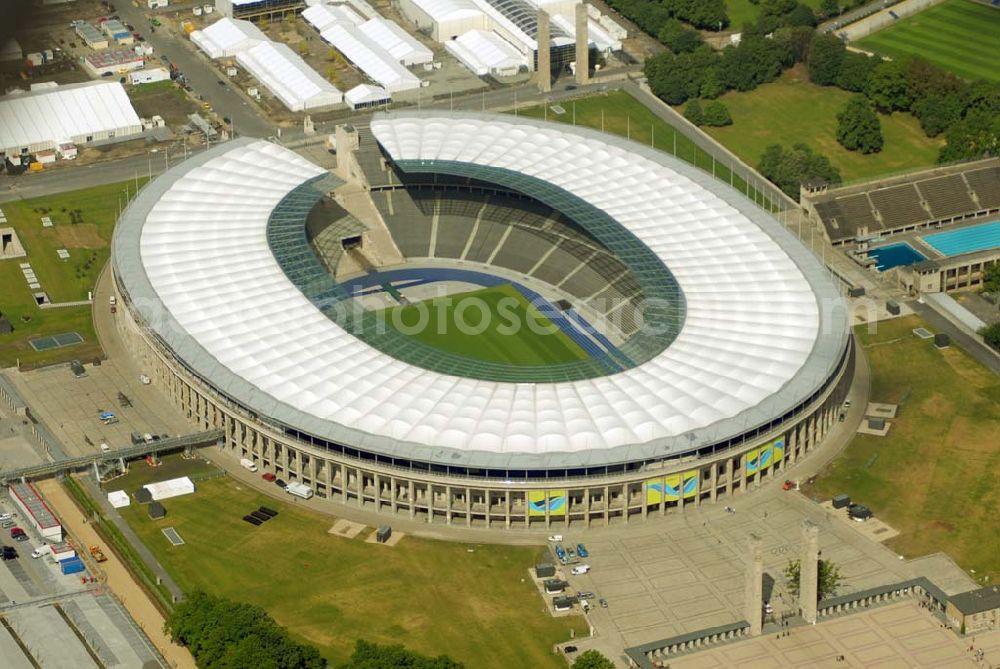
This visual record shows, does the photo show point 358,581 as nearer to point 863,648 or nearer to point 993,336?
point 863,648

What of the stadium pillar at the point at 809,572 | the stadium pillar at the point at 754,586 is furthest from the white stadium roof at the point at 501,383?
the stadium pillar at the point at 809,572

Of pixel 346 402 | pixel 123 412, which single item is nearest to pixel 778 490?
pixel 346 402

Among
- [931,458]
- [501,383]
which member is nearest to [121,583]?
[501,383]

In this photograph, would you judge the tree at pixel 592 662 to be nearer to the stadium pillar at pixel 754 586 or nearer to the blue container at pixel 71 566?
the stadium pillar at pixel 754 586

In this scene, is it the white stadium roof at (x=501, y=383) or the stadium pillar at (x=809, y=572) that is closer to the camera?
the stadium pillar at (x=809, y=572)

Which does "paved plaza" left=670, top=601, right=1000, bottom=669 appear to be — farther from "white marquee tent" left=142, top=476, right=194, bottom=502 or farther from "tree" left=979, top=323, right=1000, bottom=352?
"tree" left=979, top=323, right=1000, bottom=352
